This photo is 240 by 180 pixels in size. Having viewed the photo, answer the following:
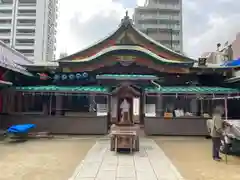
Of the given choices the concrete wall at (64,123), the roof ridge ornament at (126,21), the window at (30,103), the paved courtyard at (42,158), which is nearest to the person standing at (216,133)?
the paved courtyard at (42,158)

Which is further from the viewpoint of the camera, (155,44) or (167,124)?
(155,44)

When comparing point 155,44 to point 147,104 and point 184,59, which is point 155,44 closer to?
point 184,59

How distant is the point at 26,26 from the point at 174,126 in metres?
56.2

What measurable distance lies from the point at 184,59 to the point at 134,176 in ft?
32.7

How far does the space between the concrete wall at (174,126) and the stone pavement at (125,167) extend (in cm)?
403

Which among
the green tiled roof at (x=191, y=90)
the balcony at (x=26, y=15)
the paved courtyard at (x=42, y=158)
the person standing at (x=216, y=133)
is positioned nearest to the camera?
the paved courtyard at (x=42, y=158)

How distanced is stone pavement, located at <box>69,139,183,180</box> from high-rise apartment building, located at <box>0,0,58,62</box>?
54.2 m

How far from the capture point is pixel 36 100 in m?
14.9

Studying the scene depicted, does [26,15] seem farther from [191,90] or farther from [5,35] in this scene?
[191,90]

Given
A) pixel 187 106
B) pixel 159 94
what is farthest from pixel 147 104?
pixel 187 106

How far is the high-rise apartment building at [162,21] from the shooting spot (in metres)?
57.9

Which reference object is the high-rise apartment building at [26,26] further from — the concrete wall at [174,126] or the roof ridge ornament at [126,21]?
the concrete wall at [174,126]

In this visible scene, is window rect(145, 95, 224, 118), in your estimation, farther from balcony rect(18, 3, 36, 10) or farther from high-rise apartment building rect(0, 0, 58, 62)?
balcony rect(18, 3, 36, 10)

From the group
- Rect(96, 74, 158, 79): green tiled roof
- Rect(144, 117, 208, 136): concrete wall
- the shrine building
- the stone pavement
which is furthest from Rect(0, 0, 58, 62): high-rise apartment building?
the stone pavement
